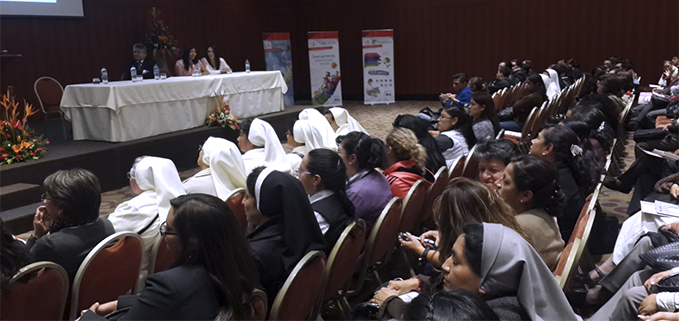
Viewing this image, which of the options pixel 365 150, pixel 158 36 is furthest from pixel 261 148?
pixel 158 36

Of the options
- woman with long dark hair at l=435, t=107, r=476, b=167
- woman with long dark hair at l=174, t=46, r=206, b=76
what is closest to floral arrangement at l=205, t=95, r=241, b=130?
woman with long dark hair at l=174, t=46, r=206, b=76

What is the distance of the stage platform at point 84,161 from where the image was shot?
16.8 feet

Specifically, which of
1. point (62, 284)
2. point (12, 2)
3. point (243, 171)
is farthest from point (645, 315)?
point (12, 2)

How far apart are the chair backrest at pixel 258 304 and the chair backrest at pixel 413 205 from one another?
1.36 metres

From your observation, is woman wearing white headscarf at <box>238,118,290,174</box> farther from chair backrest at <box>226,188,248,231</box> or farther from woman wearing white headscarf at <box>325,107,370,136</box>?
woman wearing white headscarf at <box>325,107,370,136</box>

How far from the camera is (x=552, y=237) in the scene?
2604 mm

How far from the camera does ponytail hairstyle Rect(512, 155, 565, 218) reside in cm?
266

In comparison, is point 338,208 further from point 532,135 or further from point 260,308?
point 532,135

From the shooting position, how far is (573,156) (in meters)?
3.58

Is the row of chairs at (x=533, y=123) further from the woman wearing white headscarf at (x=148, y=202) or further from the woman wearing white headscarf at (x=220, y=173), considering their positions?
the woman wearing white headscarf at (x=148, y=202)

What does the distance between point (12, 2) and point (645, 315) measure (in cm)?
984

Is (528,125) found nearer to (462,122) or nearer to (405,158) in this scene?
(462,122)

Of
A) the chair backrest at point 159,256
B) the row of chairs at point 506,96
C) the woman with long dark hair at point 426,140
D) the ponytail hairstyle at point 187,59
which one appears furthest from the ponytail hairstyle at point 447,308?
the ponytail hairstyle at point 187,59

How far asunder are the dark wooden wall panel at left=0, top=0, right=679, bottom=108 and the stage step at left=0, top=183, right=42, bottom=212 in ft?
17.0
